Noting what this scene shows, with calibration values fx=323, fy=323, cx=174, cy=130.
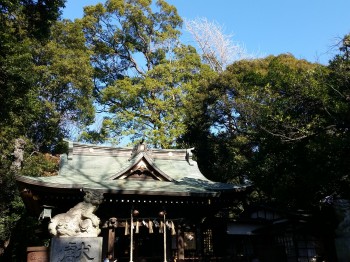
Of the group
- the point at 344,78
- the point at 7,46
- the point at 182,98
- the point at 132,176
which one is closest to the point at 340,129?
the point at 344,78

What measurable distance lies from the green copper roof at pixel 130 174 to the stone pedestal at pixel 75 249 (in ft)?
11.2

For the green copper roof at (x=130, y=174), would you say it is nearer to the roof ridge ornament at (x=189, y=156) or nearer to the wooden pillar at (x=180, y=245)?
the roof ridge ornament at (x=189, y=156)

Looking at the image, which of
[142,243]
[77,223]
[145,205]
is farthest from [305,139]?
[77,223]

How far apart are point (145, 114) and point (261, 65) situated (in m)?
9.30

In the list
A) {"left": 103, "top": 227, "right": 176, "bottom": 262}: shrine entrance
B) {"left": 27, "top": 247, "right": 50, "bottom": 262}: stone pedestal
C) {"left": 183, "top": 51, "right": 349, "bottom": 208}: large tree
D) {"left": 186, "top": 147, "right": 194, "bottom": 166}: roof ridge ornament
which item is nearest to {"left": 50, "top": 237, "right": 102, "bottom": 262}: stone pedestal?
{"left": 27, "top": 247, "right": 50, "bottom": 262}: stone pedestal

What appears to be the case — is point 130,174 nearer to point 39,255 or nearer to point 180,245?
point 180,245

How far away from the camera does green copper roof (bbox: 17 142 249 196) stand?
10.8 metres

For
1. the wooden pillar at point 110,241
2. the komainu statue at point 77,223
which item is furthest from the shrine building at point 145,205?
the komainu statue at point 77,223

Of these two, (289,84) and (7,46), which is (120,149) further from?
(289,84)

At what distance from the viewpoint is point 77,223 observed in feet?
23.4

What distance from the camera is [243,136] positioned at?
832 inches

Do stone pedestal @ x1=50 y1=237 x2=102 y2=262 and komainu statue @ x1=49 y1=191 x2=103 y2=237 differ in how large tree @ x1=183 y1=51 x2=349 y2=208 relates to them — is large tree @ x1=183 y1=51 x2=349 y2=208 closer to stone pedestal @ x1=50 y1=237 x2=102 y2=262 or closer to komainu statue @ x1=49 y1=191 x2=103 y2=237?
komainu statue @ x1=49 y1=191 x2=103 y2=237

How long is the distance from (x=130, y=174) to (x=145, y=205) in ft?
5.40

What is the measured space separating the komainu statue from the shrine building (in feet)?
8.20
